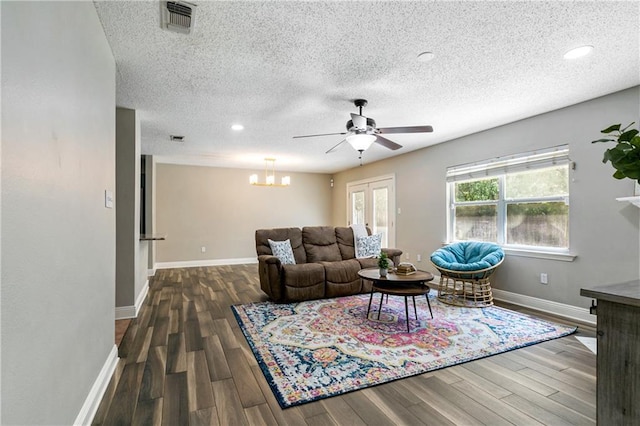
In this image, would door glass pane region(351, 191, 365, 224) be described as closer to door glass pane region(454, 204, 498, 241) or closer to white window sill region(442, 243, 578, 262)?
door glass pane region(454, 204, 498, 241)

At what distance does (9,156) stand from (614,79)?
434cm

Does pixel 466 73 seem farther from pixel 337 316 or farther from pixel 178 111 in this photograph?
pixel 178 111

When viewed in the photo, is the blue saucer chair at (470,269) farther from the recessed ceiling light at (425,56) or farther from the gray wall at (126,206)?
the gray wall at (126,206)

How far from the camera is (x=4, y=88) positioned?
0.94 metres

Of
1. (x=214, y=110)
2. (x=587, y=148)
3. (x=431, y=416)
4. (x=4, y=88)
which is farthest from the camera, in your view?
(x=214, y=110)

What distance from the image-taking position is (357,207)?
7707 mm

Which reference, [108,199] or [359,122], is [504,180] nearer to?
[359,122]

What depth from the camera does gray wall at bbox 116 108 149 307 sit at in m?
3.50

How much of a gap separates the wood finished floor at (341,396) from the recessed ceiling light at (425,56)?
2.44 metres

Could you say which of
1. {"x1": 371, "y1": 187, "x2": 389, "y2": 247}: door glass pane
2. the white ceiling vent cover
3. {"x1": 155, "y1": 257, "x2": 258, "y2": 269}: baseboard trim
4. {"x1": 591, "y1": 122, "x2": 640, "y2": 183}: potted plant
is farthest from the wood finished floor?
{"x1": 155, "y1": 257, "x2": 258, "y2": 269}: baseboard trim

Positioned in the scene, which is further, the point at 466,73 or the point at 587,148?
the point at 587,148

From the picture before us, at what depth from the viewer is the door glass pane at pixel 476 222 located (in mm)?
4547

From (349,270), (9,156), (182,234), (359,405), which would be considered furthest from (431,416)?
(182,234)

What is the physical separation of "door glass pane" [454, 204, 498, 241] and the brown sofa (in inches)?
A: 46.3
